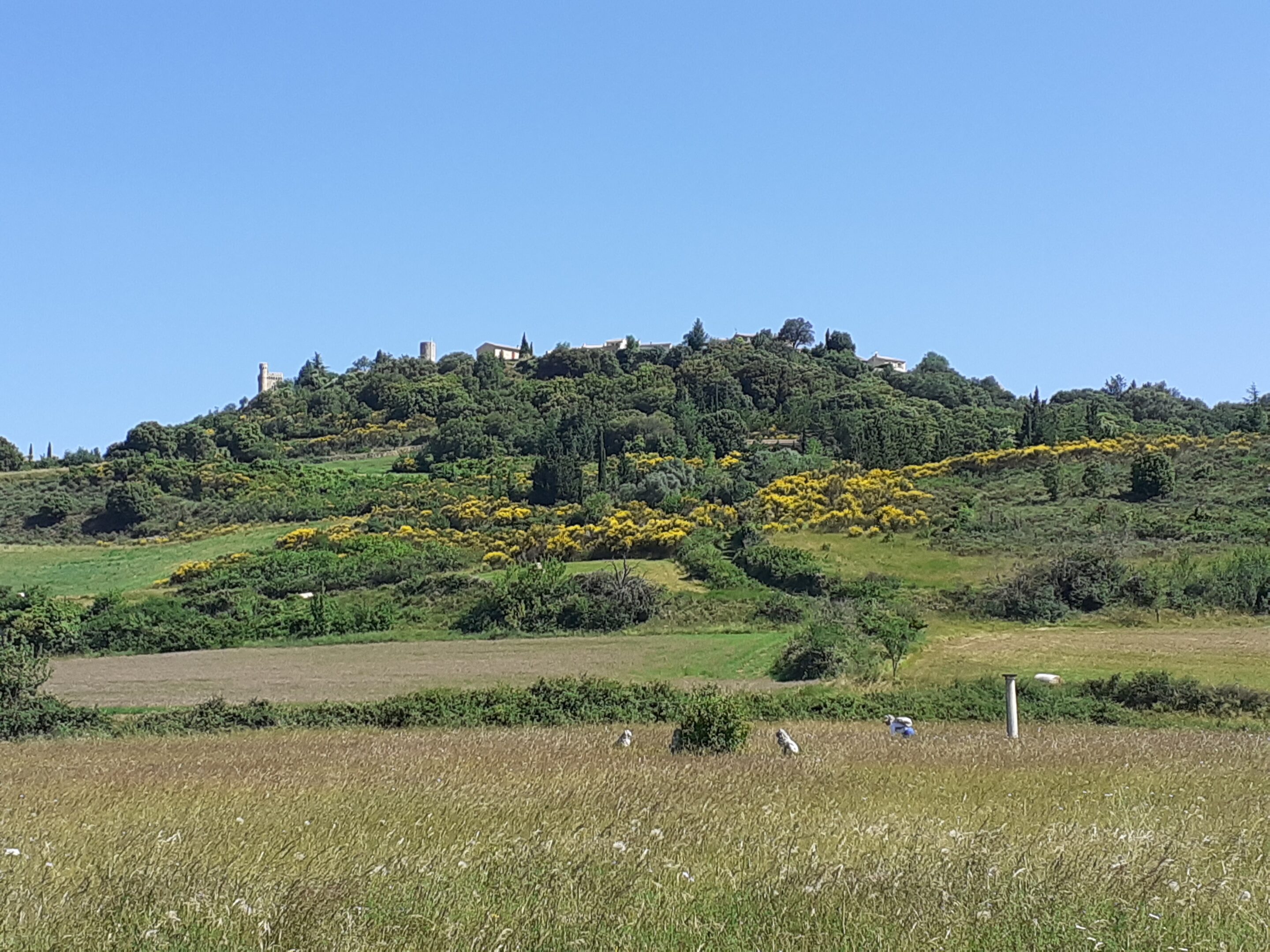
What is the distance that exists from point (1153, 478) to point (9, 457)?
352 ft

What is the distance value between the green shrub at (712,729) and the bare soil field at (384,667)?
17.4 m

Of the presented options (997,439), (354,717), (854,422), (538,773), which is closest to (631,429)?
(854,422)

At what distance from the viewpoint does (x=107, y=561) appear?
76750mm

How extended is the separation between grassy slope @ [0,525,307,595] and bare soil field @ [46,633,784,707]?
25.4 metres

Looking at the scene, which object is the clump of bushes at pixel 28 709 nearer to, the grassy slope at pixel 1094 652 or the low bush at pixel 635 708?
the low bush at pixel 635 708

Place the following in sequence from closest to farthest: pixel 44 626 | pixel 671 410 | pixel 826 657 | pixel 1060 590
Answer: pixel 826 657, pixel 1060 590, pixel 44 626, pixel 671 410

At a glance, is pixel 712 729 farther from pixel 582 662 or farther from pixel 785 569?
pixel 785 569

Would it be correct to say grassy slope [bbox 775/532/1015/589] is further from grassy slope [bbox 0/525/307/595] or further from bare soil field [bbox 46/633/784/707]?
Result: grassy slope [bbox 0/525/307/595]

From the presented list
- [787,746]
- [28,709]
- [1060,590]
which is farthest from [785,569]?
[787,746]

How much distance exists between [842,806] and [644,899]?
3.75 m

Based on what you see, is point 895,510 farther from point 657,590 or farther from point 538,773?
point 538,773

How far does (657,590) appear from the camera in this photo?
160ft

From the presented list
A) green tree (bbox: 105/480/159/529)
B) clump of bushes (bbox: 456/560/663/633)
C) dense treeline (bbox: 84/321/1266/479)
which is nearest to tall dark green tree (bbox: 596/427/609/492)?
dense treeline (bbox: 84/321/1266/479)

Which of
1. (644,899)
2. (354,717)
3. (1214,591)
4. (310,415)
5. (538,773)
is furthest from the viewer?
(310,415)
